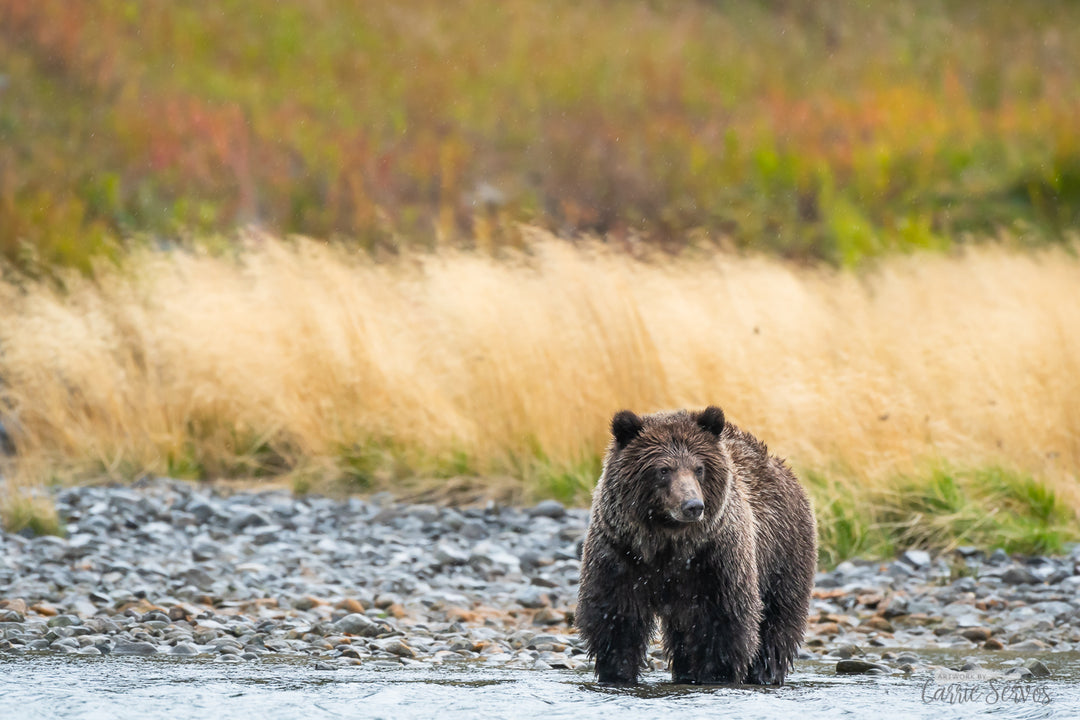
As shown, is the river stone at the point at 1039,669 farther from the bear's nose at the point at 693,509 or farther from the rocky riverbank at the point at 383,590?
the bear's nose at the point at 693,509

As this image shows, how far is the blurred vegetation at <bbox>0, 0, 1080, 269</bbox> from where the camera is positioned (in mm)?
20703

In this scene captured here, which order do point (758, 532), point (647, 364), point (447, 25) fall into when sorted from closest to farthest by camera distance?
point (758, 532) < point (647, 364) < point (447, 25)

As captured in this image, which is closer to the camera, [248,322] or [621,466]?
[621,466]

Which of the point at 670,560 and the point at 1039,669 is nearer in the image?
the point at 670,560

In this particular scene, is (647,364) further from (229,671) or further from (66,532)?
(229,671)

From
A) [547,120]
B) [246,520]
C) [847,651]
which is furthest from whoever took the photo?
[547,120]

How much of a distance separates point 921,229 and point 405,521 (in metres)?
10.8

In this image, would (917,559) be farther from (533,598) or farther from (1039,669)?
(1039,669)

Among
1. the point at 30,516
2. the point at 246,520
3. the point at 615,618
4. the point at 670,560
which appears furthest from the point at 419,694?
the point at 30,516

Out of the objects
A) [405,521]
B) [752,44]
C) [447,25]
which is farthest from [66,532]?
[752,44]

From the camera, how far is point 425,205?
2184 centimetres

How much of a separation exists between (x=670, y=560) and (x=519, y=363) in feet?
15.9

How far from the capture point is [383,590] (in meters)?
6.69

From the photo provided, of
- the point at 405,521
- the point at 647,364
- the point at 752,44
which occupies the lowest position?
the point at 405,521
